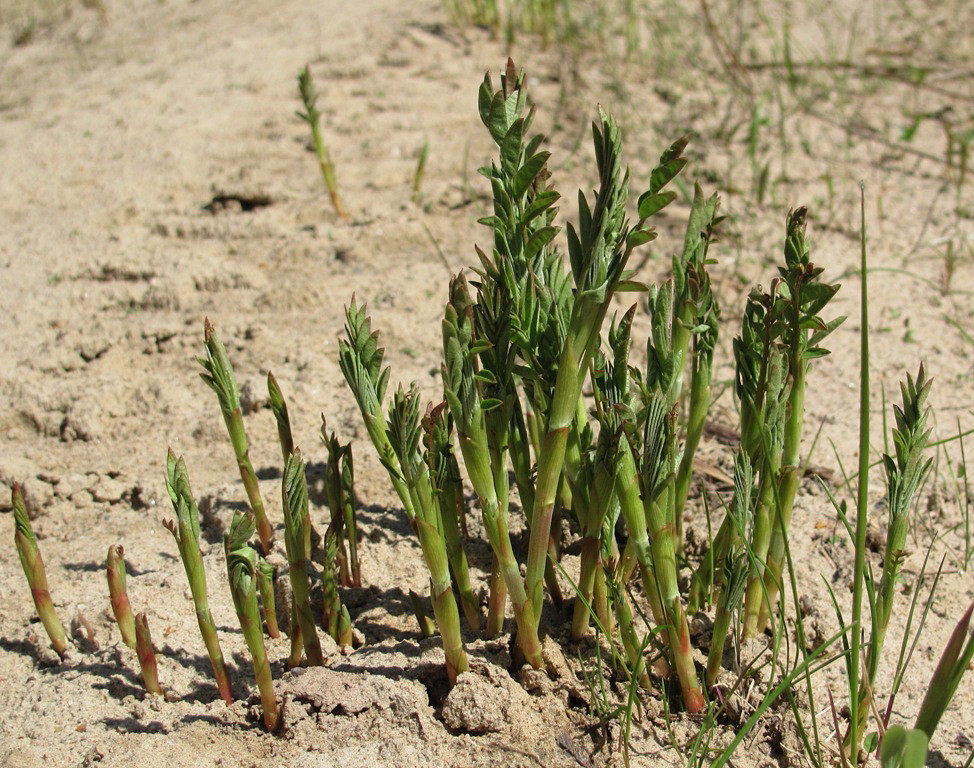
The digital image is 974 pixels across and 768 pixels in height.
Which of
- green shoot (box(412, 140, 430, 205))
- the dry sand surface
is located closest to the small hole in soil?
the dry sand surface

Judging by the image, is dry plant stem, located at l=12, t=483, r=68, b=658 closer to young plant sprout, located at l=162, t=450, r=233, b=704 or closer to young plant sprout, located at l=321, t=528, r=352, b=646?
young plant sprout, located at l=162, t=450, r=233, b=704

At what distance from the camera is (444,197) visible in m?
Result: 3.38

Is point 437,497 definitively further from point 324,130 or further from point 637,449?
point 324,130

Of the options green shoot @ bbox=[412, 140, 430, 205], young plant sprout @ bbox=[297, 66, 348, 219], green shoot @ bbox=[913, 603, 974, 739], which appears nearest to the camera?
green shoot @ bbox=[913, 603, 974, 739]

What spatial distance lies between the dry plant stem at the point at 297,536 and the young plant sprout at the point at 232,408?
291mm

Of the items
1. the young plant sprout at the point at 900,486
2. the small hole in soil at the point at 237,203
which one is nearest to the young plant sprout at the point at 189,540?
the young plant sprout at the point at 900,486

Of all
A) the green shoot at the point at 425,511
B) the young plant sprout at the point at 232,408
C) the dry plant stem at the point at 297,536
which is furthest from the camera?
the young plant sprout at the point at 232,408

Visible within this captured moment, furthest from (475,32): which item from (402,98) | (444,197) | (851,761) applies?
(851,761)

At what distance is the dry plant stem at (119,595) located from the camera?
1622 mm

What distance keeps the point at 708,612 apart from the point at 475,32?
11.6 feet

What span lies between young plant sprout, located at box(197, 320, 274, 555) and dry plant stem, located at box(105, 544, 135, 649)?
0.31 meters

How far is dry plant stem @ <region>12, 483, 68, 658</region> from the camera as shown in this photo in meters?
1.68

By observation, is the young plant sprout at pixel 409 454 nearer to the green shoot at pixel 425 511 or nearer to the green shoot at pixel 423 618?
the green shoot at pixel 425 511

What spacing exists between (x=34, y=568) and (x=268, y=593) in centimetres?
45
